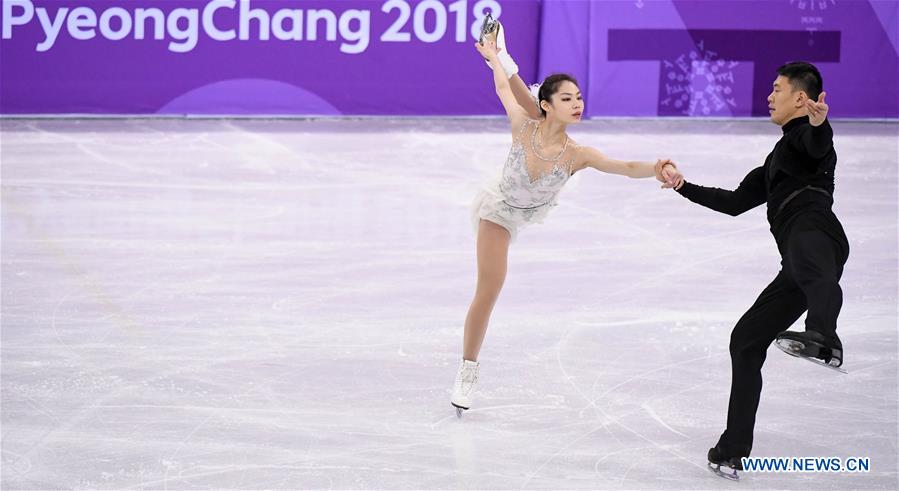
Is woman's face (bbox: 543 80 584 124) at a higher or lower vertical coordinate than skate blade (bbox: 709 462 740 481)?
higher

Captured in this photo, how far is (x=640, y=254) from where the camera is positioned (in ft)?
23.6

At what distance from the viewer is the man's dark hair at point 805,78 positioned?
3986 millimetres

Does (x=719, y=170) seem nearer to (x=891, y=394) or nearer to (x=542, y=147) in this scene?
(x=891, y=394)

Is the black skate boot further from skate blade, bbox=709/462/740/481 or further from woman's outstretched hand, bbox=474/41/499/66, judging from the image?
woman's outstretched hand, bbox=474/41/499/66

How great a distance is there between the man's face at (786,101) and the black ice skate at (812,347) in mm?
868

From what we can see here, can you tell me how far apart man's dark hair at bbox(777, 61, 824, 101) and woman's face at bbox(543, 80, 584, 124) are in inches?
31.0

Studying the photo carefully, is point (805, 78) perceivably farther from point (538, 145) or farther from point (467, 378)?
point (467, 378)

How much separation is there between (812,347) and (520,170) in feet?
4.83

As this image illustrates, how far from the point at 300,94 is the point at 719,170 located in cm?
436

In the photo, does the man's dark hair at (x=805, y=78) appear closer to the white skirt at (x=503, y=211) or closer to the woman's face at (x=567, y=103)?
the woman's face at (x=567, y=103)

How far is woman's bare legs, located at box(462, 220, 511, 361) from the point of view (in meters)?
4.73

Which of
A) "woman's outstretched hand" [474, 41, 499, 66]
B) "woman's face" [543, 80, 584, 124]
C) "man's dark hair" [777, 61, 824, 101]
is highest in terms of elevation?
"woman's outstretched hand" [474, 41, 499, 66]
